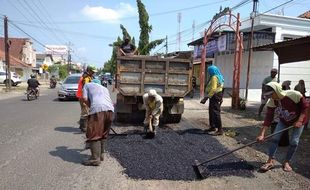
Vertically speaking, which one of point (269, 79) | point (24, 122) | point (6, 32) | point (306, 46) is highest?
point (6, 32)

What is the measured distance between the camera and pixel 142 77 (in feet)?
34.3

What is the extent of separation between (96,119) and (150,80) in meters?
4.17

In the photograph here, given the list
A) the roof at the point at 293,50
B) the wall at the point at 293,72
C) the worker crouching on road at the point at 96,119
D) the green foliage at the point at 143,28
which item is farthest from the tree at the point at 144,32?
the worker crouching on road at the point at 96,119

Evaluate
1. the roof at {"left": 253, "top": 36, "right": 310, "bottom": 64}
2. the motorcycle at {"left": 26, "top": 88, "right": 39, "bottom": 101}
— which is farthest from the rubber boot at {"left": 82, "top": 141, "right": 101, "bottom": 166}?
the motorcycle at {"left": 26, "top": 88, "right": 39, "bottom": 101}

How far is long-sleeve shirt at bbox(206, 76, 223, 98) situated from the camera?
370 inches

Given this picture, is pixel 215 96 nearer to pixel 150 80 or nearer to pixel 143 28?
pixel 150 80

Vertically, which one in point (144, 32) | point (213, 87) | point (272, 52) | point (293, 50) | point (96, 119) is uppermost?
point (144, 32)

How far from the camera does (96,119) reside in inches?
258

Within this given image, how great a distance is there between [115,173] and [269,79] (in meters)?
7.88

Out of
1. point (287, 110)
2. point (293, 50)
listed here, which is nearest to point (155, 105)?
point (287, 110)

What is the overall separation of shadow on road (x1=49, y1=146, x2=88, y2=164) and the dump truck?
3075 millimetres

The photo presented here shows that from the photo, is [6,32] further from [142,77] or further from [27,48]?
[27,48]

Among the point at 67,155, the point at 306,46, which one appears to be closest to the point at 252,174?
the point at 67,155

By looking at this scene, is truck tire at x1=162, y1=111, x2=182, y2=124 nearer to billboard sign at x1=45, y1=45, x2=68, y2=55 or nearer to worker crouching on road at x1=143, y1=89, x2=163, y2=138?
worker crouching on road at x1=143, y1=89, x2=163, y2=138
